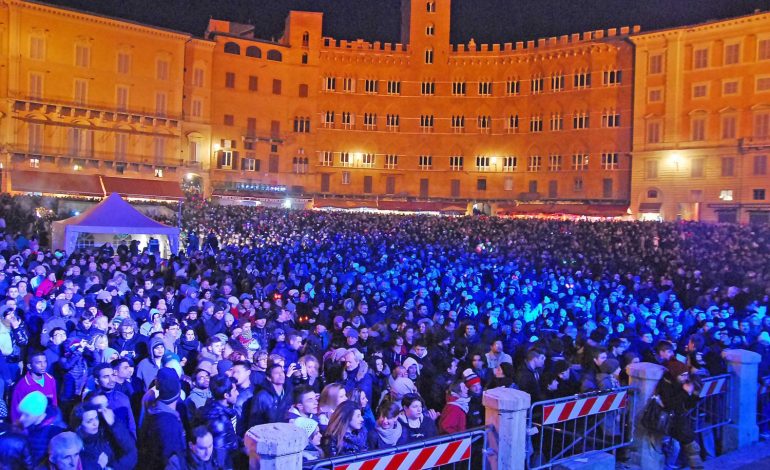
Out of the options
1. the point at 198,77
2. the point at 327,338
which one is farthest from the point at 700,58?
the point at 327,338

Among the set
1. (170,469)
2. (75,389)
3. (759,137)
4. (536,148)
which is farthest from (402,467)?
(536,148)

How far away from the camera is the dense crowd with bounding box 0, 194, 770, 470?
5.65 meters

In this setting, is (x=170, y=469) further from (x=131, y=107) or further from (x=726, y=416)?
(x=131, y=107)

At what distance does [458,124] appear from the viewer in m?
53.8

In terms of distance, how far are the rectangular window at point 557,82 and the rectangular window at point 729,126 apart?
443 inches

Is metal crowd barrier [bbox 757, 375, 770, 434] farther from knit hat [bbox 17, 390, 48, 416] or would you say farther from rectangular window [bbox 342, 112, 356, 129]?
rectangular window [bbox 342, 112, 356, 129]

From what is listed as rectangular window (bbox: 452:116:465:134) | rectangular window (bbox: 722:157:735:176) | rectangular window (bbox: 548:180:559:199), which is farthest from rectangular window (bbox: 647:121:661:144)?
rectangular window (bbox: 452:116:465:134)

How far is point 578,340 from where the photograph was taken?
1019cm

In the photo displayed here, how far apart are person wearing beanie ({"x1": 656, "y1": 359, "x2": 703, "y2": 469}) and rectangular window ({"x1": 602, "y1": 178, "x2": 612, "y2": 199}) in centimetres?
4284

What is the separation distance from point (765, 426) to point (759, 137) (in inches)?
1491

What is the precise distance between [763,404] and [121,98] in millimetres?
44494

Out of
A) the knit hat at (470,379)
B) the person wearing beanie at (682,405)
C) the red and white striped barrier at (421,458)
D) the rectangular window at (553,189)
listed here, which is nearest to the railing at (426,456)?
the red and white striped barrier at (421,458)

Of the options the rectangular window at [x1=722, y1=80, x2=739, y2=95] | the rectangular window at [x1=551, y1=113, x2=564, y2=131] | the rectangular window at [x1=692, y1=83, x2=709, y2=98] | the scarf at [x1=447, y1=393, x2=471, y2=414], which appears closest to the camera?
the scarf at [x1=447, y1=393, x2=471, y2=414]

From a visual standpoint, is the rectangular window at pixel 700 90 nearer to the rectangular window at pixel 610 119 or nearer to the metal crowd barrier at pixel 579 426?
the rectangular window at pixel 610 119
